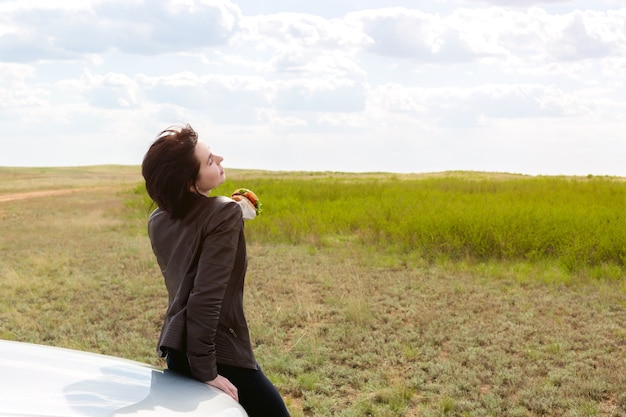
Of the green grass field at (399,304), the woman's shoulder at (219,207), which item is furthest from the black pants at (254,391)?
the green grass field at (399,304)

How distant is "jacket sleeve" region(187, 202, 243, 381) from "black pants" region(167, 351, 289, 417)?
167mm

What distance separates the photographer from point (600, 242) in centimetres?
1056

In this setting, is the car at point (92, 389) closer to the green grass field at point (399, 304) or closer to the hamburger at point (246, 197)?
the hamburger at point (246, 197)

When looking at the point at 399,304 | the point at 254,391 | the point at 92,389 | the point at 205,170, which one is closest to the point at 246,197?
the point at 205,170

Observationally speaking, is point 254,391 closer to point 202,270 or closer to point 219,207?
point 202,270

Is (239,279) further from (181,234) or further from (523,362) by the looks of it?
(523,362)

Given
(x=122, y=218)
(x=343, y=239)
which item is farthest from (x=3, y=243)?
(x=343, y=239)

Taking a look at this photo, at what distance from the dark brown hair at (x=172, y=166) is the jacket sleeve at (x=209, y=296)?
17 centimetres

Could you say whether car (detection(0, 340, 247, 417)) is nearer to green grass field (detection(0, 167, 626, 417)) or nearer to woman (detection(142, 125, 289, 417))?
woman (detection(142, 125, 289, 417))

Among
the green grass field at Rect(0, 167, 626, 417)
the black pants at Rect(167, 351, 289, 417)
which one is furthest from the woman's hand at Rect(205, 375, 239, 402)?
the green grass field at Rect(0, 167, 626, 417)

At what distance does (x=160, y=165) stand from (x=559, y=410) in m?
3.97

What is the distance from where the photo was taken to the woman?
2.24 m

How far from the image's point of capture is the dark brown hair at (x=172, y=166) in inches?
89.8

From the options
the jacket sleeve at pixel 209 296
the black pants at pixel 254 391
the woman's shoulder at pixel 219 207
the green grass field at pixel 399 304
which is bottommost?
the green grass field at pixel 399 304
